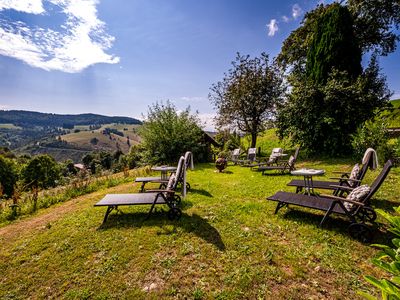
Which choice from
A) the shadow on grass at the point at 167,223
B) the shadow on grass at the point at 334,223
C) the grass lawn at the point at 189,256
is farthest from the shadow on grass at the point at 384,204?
the shadow on grass at the point at 167,223

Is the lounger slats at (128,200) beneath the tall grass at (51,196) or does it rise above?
above

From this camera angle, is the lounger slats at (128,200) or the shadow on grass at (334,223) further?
the lounger slats at (128,200)

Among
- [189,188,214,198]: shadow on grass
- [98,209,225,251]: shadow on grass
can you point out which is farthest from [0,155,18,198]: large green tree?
[98,209,225,251]: shadow on grass

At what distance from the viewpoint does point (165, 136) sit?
47.4ft

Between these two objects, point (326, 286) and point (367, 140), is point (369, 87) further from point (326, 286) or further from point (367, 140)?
point (326, 286)

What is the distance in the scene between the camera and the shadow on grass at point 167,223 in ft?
15.6

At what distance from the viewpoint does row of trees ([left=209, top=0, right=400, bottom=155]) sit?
41.7 ft

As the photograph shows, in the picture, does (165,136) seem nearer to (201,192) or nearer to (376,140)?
(201,192)

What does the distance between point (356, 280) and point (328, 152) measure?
39.5 feet

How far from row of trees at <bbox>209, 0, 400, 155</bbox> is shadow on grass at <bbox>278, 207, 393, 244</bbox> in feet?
29.2

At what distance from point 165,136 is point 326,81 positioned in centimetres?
1125

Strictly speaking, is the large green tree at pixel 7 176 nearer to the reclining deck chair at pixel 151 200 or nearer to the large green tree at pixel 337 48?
the reclining deck chair at pixel 151 200

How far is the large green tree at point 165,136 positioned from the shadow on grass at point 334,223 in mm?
9816

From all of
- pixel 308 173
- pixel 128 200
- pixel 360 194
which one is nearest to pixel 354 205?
pixel 360 194
